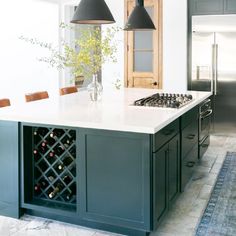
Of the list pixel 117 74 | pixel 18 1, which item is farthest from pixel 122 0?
pixel 18 1

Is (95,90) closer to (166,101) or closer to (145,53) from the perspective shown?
(166,101)

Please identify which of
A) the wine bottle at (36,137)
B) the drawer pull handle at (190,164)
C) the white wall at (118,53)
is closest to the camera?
the wine bottle at (36,137)

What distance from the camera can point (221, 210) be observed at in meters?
3.49

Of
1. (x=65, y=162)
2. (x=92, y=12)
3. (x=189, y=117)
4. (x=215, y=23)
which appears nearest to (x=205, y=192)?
(x=189, y=117)

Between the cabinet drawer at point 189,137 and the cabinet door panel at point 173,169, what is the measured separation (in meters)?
0.26

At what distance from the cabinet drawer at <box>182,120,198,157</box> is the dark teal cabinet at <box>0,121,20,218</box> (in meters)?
1.52

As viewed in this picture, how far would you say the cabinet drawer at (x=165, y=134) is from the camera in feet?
9.15

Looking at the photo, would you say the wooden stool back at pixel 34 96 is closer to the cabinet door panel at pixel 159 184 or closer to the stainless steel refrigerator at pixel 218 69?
the cabinet door panel at pixel 159 184

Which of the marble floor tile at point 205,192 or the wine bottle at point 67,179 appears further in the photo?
the marble floor tile at point 205,192

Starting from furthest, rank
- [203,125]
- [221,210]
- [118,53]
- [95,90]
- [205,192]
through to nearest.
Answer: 1. [118,53]
2. [203,125]
3. [95,90]
4. [205,192]
5. [221,210]

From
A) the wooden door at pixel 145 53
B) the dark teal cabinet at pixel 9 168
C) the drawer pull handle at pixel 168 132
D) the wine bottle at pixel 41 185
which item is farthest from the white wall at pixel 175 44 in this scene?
the dark teal cabinet at pixel 9 168

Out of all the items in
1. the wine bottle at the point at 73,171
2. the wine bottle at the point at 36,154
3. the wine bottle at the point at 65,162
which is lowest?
the wine bottle at the point at 73,171

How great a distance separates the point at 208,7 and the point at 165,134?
4.08 metres

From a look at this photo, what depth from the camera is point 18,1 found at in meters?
6.57
